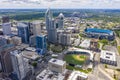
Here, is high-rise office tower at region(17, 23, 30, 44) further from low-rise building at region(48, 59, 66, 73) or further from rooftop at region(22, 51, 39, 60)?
low-rise building at region(48, 59, 66, 73)

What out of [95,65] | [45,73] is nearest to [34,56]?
[45,73]

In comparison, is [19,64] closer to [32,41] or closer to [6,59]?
[6,59]

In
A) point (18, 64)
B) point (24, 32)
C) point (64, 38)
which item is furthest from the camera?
point (24, 32)

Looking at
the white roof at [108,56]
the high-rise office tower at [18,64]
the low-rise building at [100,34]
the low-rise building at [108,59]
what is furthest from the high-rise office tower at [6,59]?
the low-rise building at [100,34]

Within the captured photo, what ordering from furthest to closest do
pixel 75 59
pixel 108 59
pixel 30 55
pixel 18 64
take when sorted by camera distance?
pixel 30 55
pixel 75 59
pixel 108 59
pixel 18 64

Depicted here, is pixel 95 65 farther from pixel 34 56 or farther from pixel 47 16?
pixel 47 16

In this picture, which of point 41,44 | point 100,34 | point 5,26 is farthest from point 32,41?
point 100,34
